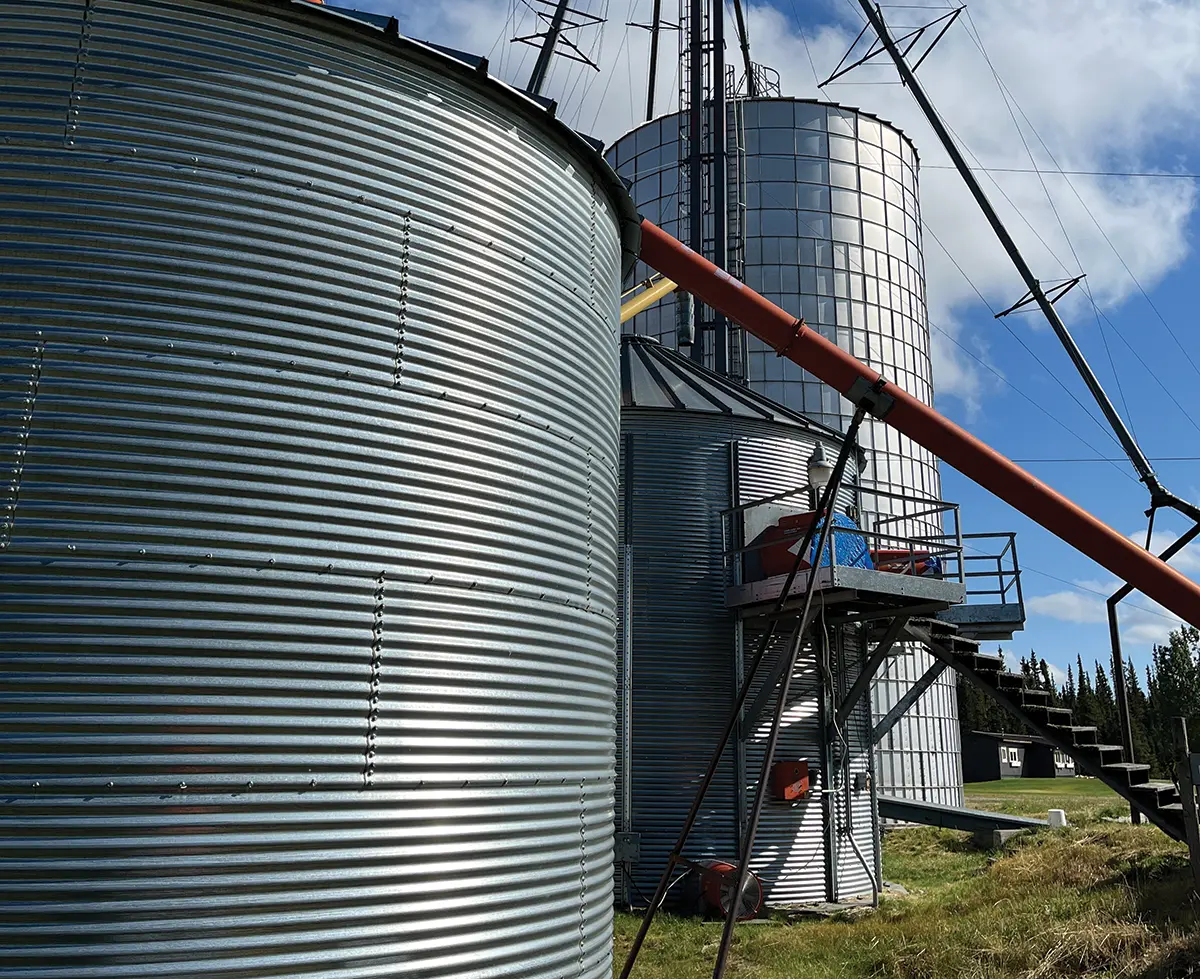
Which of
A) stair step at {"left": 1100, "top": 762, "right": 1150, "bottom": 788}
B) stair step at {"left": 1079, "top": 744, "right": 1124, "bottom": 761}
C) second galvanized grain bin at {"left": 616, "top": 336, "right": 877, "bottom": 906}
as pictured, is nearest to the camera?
stair step at {"left": 1100, "top": 762, "right": 1150, "bottom": 788}

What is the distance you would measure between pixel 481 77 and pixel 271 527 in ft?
11.4

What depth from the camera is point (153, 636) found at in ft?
15.1

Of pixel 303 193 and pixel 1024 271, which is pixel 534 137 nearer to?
pixel 303 193

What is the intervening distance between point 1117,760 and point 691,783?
647 cm

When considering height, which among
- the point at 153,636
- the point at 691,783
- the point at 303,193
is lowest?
the point at 691,783

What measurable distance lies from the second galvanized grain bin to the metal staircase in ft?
5.78

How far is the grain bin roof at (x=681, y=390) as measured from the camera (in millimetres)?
17906

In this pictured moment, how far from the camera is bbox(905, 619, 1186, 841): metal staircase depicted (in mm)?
13758

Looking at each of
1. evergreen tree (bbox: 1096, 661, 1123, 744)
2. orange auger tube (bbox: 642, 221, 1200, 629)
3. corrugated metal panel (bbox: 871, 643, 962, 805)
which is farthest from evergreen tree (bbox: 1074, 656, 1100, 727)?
orange auger tube (bbox: 642, 221, 1200, 629)

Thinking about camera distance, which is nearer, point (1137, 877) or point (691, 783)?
point (1137, 877)

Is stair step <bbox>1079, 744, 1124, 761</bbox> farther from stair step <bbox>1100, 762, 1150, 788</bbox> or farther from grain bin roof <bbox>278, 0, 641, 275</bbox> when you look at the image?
grain bin roof <bbox>278, 0, 641, 275</bbox>

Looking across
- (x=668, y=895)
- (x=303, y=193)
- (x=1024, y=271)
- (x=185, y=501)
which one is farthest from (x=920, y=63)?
(x=185, y=501)

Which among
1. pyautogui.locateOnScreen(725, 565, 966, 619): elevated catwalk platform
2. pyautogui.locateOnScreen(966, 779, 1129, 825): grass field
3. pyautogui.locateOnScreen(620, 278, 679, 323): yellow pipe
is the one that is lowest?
pyautogui.locateOnScreen(966, 779, 1129, 825): grass field

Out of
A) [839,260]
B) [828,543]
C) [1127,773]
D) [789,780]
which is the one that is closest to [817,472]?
[828,543]
